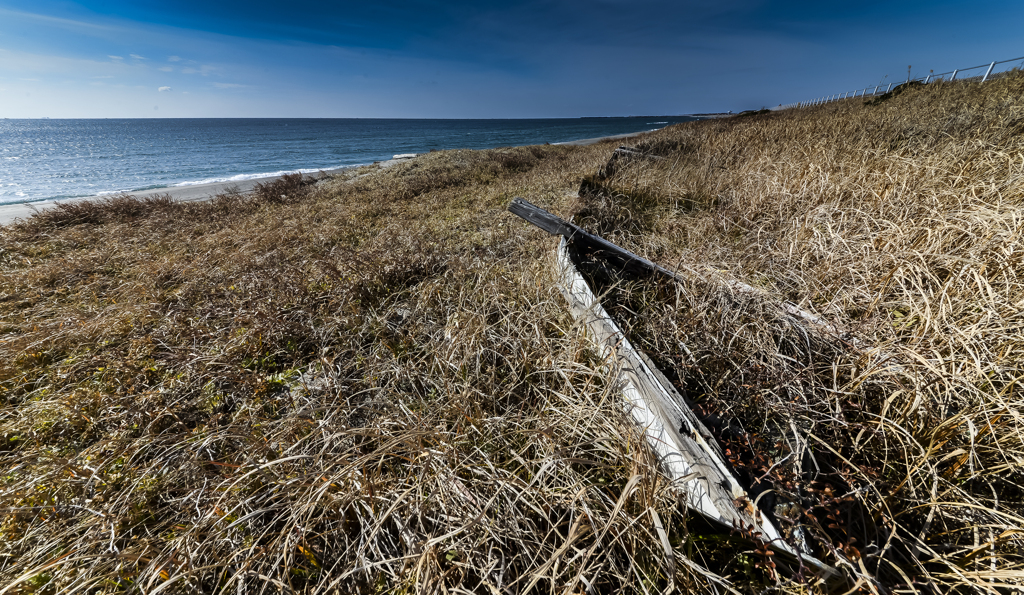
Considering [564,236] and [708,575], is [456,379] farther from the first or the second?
[564,236]

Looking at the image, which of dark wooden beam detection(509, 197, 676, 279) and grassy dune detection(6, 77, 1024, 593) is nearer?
grassy dune detection(6, 77, 1024, 593)

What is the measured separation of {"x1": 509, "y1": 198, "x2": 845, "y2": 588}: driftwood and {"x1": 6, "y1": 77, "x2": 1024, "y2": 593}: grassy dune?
0.09 meters

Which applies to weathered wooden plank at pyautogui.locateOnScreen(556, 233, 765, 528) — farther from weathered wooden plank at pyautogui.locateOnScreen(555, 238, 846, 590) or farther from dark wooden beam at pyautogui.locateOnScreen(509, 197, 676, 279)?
dark wooden beam at pyautogui.locateOnScreen(509, 197, 676, 279)

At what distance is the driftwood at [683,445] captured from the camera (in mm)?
1292

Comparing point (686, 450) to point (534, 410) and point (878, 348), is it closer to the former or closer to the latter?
point (534, 410)

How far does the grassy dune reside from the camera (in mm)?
1396

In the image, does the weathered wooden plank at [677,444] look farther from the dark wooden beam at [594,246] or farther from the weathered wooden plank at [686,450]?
the dark wooden beam at [594,246]

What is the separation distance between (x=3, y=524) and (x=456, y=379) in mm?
2352

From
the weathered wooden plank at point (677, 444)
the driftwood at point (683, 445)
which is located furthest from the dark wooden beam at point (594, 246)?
the weathered wooden plank at point (677, 444)

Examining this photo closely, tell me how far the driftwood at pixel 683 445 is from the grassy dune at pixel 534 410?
0.09m

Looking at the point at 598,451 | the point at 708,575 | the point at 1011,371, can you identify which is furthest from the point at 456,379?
the point at 1011,371

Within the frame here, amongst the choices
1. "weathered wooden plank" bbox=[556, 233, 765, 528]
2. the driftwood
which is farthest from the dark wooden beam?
"weathered wooden plank" bbox=[556, 233, 765, 528]

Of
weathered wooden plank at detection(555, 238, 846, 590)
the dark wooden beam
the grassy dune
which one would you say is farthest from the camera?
the dark wooden beam

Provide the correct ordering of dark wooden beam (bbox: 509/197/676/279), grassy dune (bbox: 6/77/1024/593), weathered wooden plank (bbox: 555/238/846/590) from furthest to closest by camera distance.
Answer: dark wooden beam (bbox: 509/197/676/279) < grassy dune (bbox: 6/77/1024/593) < weathered wooden plank (bbox: 555/238/846/590)
